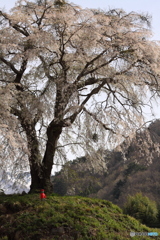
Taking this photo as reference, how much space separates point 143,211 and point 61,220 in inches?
305

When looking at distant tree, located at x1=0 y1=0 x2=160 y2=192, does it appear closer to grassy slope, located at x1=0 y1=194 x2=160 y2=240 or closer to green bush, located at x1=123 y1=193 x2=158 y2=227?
grassy slope, located at x1=0 y1=194 x2=160 y2=240

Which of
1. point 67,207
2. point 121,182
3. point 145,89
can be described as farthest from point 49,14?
point 121,182

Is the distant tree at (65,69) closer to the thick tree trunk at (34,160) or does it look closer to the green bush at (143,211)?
the thick tree trunk at (34,160)

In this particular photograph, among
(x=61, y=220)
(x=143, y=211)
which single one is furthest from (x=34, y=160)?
(x=143, y=211)

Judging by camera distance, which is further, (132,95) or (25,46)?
(132,95)

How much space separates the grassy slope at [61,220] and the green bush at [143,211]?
5364 mm

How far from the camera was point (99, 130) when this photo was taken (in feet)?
36.7

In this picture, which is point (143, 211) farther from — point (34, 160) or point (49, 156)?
point (34, 160)

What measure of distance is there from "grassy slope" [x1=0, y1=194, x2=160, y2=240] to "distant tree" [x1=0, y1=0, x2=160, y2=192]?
4.30ft

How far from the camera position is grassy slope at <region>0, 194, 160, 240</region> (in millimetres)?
7945

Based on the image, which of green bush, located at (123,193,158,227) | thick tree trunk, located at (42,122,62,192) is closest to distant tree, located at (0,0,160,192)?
thick tree trunk, located at (42,122,62,192)

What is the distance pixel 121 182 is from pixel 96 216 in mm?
28833

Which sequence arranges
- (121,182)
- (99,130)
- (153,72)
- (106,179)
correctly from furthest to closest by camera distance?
(106,179) → (121,182) → (99,130) → (153,72)

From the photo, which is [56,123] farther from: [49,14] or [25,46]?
[49,14]
